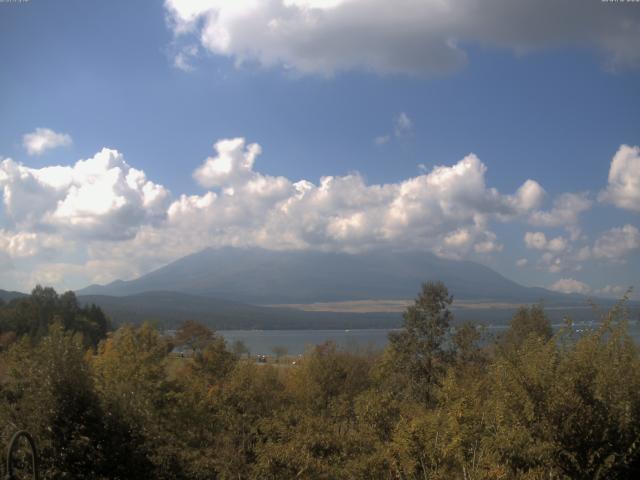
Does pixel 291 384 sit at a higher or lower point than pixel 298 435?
lower

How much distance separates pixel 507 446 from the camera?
10.9 m

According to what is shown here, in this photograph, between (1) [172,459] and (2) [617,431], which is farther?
(1) [172,459]

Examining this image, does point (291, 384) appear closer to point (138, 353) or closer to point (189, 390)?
point (138, 353)

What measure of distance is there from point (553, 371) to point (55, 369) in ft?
33.4

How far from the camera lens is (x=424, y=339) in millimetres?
33438

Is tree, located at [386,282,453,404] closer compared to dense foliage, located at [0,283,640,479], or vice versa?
dense foliage, located at [0,283,640,479]

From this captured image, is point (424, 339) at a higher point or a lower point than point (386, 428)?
higher

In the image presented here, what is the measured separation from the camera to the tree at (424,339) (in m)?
32.7

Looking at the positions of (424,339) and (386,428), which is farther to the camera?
(424,339)

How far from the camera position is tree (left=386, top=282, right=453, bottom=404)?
3269 cm

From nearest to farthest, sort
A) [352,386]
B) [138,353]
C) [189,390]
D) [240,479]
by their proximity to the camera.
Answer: [240,479], [189,390], [138,353], [352,386]

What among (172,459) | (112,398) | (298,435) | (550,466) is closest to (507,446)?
(550,466)

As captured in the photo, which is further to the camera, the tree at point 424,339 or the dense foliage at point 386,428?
the tree at point 424,339

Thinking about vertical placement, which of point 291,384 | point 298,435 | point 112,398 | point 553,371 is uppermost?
point 553,371
